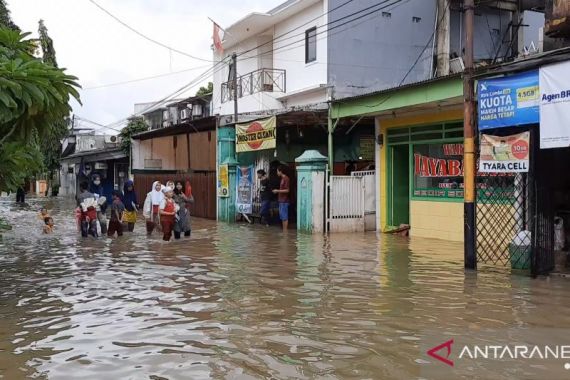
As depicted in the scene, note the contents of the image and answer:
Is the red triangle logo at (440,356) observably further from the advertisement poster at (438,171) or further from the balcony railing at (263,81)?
the balcony railing at (263,81)

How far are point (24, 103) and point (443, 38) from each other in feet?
58.3

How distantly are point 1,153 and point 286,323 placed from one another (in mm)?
4529

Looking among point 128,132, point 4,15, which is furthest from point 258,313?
point 128,132

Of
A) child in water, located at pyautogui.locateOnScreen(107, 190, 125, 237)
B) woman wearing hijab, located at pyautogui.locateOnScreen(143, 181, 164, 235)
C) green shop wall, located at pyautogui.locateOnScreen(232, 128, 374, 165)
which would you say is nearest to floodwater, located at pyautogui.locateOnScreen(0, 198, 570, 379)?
woman wearing hijab, located at pyautogui.locateOnScreen(143, 181, 164, 235)

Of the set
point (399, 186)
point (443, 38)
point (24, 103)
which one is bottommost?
point (399, 186)

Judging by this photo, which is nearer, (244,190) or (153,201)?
(153,201)

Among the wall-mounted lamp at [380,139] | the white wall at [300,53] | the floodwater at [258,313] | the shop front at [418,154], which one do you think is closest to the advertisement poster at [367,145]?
the shop front at [418,154]

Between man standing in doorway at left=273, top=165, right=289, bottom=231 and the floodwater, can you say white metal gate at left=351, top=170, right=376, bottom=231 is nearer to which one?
man standing in doorway at left=273, top=165, right=289, bottom=231

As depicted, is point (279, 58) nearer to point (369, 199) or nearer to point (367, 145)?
point (367, 145)

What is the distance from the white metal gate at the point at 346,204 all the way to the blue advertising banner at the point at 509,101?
23.5 ft

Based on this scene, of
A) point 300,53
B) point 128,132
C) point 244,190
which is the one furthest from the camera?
point 128,132

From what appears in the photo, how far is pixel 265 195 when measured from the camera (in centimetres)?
1936

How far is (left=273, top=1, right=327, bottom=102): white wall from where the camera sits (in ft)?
68.2

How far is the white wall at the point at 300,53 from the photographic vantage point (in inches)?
818
